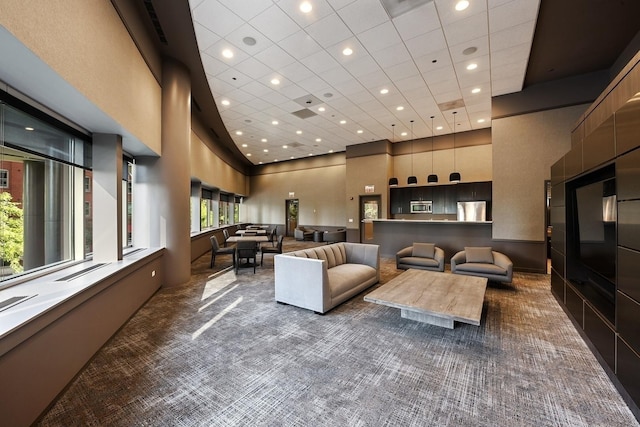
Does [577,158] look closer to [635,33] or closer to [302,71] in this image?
[635,33]

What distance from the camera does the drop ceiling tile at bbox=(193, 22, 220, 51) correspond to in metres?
3.95

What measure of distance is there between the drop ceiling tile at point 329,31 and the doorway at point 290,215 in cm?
1013

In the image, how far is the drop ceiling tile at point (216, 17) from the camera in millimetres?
3521

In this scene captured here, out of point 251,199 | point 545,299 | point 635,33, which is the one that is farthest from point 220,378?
point 251,199

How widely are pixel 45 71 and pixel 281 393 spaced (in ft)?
10.4

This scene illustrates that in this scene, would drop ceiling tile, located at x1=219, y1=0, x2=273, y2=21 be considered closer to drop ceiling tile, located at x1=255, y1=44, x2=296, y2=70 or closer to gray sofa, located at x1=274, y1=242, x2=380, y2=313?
drop ceiling tile, located at x1=255, y1=44, x2=296, y2=70

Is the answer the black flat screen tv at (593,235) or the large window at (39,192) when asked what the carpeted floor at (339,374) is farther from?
the large window at (39,192)

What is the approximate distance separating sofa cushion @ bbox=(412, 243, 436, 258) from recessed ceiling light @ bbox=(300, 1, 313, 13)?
17.0 ft

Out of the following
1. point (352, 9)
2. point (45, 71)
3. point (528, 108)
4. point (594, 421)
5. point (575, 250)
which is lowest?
point (594, 421)

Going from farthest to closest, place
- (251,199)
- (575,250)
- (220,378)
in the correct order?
(251,199) → (575,250) → (220,378)

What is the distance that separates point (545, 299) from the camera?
4309mm

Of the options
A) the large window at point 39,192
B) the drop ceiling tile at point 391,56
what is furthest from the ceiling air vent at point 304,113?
the large window at point 39,192

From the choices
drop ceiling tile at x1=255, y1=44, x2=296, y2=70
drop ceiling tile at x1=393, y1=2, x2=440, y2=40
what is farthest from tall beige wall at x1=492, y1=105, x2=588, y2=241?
drop ceiling tile at x1=255, y1=44, x2=296, y2=70

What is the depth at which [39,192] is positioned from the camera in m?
2.90
